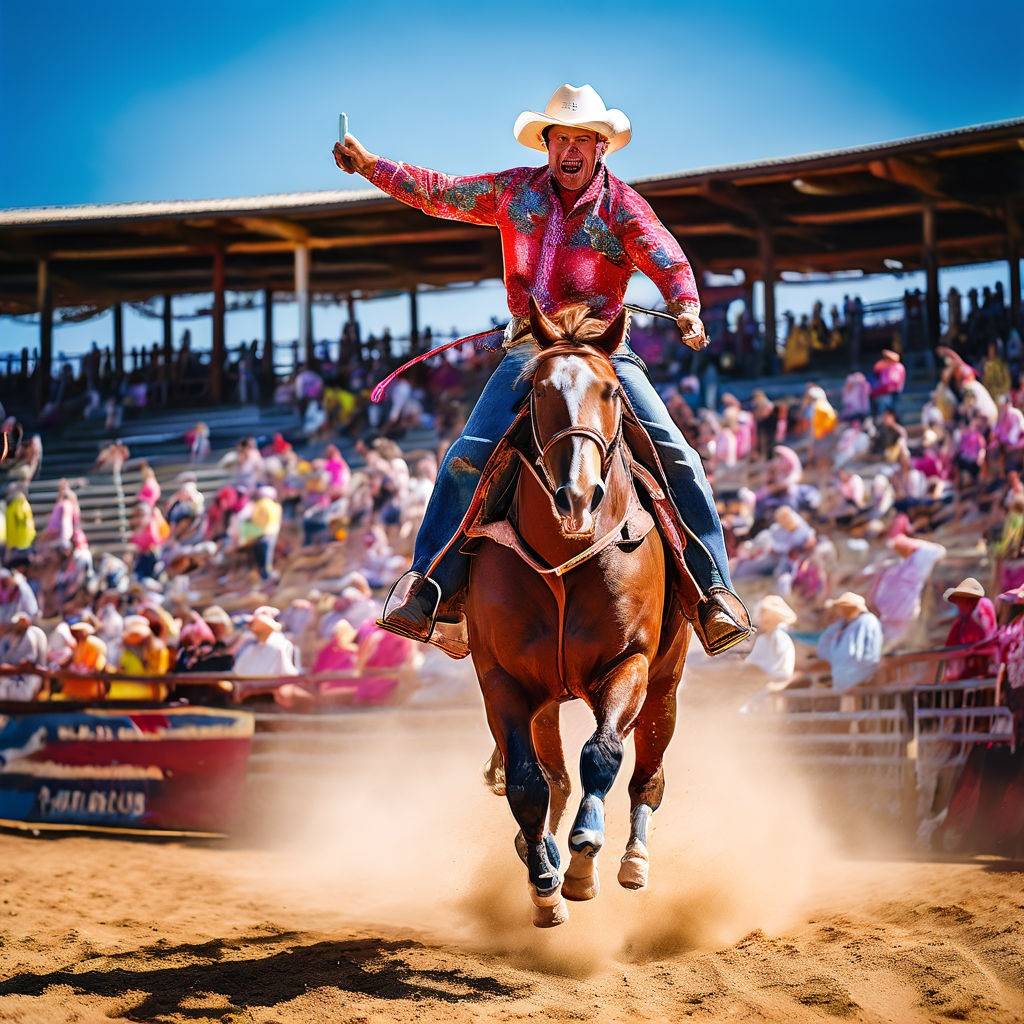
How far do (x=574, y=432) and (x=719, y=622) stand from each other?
4.01ft

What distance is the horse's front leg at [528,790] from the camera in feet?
17.6

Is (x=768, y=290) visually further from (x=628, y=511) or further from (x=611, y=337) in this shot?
(x=628, y=511)

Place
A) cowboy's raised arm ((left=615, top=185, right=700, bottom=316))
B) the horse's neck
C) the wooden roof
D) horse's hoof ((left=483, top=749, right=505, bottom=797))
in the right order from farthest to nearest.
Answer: the wooden roof < horse's hoof ((left=483, top=749, right=505, bottom=797)) < cowboy's raised arm ((left=615, top=185, right=700, bottom=316)) < the horse's neck

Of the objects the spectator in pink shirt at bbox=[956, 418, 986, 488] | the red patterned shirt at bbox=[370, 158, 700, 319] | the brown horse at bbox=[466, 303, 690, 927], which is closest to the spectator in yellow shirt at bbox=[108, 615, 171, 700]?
the spectator in pink shirt at bbox=[956, 418, 986, 488]

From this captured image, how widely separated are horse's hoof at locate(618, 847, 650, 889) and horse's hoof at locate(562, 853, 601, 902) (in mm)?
161

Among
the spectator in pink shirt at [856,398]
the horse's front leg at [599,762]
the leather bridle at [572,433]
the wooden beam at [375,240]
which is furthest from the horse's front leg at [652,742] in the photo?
the wooden beam at [375,240]

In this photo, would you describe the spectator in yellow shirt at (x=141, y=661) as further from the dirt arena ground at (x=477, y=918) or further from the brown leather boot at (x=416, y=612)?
the brown leather boot at (x=416, y=612)

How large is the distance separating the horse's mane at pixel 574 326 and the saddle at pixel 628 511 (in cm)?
23

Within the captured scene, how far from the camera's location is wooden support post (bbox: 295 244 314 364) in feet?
61.2

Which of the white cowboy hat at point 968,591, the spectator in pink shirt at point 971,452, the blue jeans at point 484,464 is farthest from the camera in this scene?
the spectator in pink shirt at point 971,452

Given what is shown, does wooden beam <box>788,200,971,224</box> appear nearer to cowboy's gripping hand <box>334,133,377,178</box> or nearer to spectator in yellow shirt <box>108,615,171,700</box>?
spectator in yellow shirt <box>108,615,171,700</box>

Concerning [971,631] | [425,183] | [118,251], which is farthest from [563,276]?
[118,251]

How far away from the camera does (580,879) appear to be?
5.39m

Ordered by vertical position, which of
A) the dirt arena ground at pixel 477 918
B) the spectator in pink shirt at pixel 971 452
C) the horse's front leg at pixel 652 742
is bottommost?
the dirt arena ground at pixel 477 918
